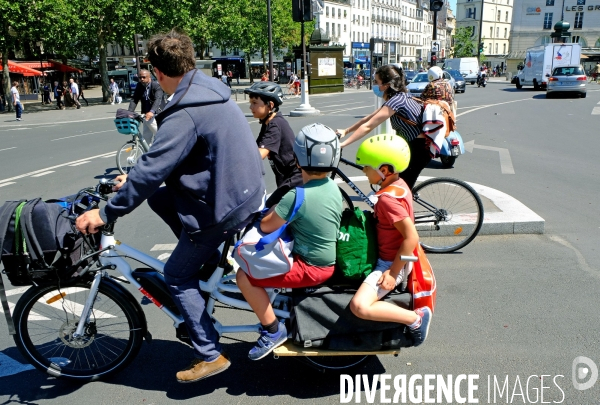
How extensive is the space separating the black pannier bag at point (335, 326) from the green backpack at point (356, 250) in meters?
0.12

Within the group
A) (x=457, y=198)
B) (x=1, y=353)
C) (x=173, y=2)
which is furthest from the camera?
(x=173, y=2)

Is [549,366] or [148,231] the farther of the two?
[148,231]

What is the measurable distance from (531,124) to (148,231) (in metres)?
13.1

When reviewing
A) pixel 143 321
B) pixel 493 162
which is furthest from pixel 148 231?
pixel 493 162

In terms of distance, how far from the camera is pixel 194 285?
2.96 metres

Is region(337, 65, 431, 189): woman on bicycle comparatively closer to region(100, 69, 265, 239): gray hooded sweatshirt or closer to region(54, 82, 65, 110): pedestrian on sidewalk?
region(100, 69, 265, 239): gray hooded sweatshirt

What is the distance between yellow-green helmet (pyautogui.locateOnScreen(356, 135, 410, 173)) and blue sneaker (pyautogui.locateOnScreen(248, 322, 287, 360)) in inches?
43.7

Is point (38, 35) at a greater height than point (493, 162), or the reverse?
point (38, 35)

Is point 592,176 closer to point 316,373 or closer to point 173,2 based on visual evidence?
point 316,373

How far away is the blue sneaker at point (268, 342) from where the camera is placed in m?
2.93

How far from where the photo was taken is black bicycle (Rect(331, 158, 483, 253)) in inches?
196

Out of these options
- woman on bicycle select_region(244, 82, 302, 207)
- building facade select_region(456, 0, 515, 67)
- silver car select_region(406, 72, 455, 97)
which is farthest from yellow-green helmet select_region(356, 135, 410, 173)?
building facade select_region(456, 0, 515, 67)

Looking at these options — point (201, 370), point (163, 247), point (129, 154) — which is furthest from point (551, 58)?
point (201, 370)

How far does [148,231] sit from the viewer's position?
6055 mm
